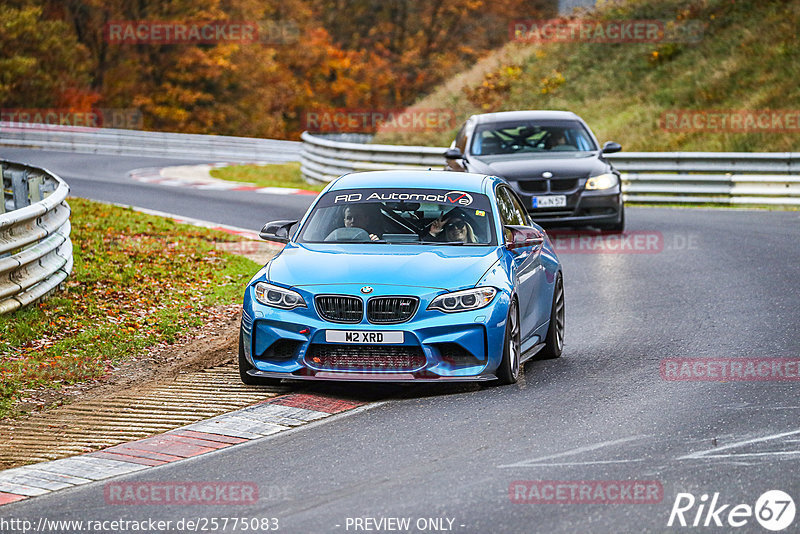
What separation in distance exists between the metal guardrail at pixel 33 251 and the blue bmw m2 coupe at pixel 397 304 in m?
2.69

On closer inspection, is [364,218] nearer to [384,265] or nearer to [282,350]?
[384,265]

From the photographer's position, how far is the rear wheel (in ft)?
28.8

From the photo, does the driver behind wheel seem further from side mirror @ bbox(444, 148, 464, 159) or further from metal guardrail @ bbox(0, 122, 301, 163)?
metal guardrail @ bbox(0, 122, 301, 163)

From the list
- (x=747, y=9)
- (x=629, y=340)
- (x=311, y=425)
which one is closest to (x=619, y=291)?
(x=629, y=340)

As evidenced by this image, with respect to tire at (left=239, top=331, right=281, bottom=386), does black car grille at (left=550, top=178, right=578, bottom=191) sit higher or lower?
lower

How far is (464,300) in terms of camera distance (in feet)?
28.5
